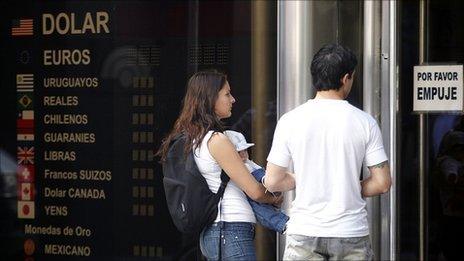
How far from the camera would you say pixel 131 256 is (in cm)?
664

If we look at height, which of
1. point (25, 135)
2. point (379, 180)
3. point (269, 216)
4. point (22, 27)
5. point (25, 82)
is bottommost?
point (269, 216)

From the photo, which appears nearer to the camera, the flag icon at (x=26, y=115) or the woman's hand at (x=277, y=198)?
the woman's hand at (x=277, y=198)

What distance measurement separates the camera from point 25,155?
6859mm

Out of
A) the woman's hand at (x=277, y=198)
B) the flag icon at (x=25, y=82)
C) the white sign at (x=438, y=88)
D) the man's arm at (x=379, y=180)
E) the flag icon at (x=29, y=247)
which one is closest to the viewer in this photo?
the man's arm at (x=379, y=180)

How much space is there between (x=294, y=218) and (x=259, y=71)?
2.02 metres

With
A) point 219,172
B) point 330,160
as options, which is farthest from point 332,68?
point 219,172

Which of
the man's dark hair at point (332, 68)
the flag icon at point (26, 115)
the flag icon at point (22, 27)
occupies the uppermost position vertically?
the flag icon at point (22, 27)

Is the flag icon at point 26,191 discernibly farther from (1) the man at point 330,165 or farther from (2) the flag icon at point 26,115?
(1) the man at point 330,165

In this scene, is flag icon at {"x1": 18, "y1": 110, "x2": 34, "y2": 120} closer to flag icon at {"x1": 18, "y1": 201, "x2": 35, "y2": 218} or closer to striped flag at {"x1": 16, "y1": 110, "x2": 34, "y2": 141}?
striped flag at {"x1": 16, "y1": 110, "x2": 34, "y2": 141}

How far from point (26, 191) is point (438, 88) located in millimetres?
3005

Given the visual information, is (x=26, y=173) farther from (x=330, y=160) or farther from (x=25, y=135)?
(x=330, y=160)

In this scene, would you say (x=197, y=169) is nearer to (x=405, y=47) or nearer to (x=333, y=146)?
(x=333, y=146)

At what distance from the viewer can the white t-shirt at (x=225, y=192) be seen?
4.94 m

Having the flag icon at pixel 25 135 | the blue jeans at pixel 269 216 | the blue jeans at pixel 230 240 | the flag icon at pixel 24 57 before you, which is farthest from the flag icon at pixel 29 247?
the blue jeans at pixel 269 216
